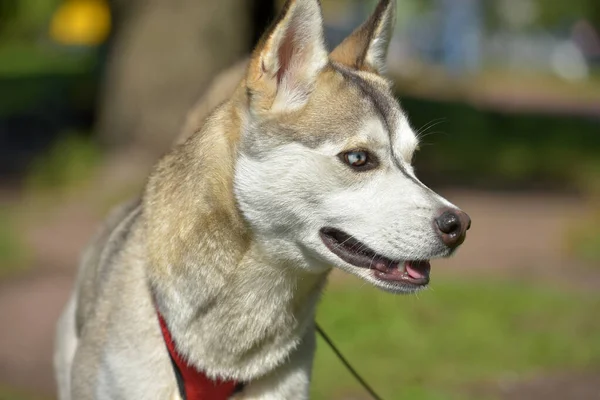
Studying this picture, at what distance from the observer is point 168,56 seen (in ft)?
43.6

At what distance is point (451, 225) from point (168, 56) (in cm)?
982

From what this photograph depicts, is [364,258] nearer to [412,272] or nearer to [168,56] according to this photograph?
[412,272]

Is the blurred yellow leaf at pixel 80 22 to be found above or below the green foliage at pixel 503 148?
below

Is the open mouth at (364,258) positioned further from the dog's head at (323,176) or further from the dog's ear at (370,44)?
the dog's ear at (370,44)

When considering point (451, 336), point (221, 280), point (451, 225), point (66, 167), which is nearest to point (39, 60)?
point (66, 167)

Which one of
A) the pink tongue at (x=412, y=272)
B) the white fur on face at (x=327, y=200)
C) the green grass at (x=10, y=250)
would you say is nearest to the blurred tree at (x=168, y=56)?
the green grass at (x=10, y=250)

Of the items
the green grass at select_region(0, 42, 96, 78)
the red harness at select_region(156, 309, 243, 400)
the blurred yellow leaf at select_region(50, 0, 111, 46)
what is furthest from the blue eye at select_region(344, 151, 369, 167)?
the blurred yellow leaf at select_region(50, 0, 111, 46)

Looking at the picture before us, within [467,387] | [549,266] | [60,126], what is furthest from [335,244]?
[60,126]

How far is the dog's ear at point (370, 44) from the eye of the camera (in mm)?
4656

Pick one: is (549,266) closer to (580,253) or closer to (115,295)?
(580,253)

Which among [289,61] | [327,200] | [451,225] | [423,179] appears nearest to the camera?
[451,225]

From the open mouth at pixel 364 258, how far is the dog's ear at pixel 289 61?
557 mm

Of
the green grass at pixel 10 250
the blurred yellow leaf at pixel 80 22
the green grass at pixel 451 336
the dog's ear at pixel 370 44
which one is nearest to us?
the dog's ear at pixel 370 44

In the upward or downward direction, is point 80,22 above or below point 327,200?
below
